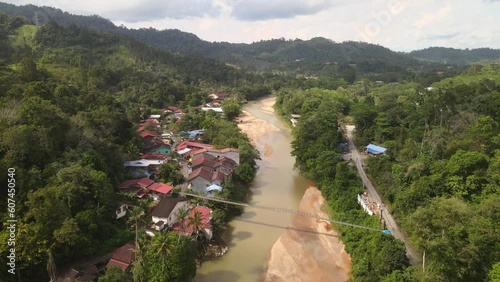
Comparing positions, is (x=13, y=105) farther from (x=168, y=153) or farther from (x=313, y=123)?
(x=313, y=123)

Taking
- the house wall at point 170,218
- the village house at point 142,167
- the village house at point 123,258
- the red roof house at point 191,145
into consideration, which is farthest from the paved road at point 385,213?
the village house at point 142,167

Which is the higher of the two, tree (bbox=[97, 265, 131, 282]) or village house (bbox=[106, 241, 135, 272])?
tree (bbox=[97, 265, 131, 282])

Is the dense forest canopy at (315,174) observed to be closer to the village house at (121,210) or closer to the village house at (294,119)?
the village house at (121,210)

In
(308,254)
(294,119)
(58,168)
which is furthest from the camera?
(294,119)

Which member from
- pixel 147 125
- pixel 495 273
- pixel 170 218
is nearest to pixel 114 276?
pixel 170 218

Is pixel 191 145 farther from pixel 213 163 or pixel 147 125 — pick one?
pixel 147 125

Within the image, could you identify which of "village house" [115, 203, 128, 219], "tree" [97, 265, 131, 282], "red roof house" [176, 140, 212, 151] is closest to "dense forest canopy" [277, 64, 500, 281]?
"red roof house" [176, 140, 212, 151]

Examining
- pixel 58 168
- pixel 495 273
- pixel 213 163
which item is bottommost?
pixel 213 163

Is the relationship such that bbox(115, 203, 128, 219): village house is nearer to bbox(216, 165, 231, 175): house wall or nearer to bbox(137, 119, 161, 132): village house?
bbox(216, 165, 231, 175): house wall
